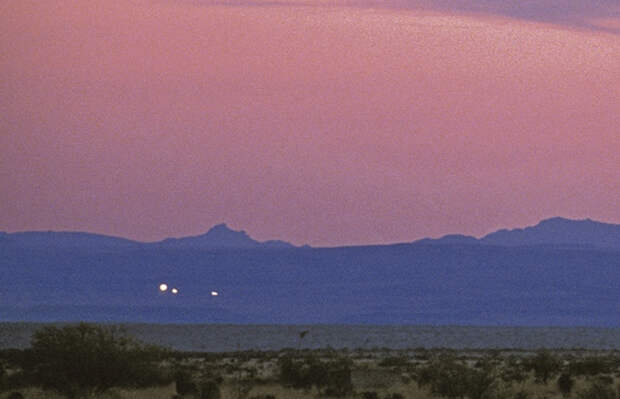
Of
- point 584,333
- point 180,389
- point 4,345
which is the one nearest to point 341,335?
point 584,333

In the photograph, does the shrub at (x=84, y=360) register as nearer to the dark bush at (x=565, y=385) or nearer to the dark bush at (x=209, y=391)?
the dark bush at (x=209, y=391)

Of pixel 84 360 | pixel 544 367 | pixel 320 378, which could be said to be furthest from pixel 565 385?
pixel 84 360

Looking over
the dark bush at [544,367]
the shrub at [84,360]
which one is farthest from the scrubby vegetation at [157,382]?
the dark bush at [544,367]

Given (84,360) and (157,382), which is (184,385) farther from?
(84,360)

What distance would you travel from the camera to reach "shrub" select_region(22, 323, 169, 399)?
38.7 meters

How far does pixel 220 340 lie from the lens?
5118 inches

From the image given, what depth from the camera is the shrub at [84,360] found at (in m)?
38.7

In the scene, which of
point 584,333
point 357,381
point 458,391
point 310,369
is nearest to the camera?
point 458,391

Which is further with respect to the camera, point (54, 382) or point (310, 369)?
point (310, 369)

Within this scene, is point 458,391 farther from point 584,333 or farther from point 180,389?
point 584,333

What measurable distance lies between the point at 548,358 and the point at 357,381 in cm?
756

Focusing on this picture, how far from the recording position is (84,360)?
3872cm

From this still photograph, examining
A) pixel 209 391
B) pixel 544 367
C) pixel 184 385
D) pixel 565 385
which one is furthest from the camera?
pixel 544 367

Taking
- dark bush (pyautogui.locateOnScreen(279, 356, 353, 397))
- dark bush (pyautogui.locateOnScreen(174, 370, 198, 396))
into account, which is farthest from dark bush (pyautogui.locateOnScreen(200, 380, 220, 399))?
dark bush (pyautogui.locateOnScreen(279, 356, 353, 397))
